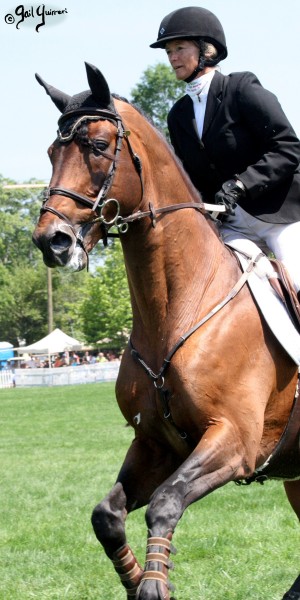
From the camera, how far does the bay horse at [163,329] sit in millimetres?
5078

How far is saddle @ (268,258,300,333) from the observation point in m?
6.07

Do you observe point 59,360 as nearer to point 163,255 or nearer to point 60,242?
point 163,255

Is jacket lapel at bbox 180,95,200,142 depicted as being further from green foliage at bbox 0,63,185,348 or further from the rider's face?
green foliage at bbox 0,63,185,348

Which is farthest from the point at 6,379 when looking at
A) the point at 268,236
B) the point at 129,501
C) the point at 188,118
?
the point at 129,501

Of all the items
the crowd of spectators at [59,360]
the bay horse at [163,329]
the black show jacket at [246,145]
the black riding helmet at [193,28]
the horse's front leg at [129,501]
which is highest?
the black riding helmet at [193,28]

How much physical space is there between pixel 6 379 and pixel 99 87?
47.6 metres

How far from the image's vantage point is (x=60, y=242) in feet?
16.2

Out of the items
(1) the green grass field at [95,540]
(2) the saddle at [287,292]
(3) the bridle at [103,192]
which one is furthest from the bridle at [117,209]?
(1) the green grass field at [95,540]

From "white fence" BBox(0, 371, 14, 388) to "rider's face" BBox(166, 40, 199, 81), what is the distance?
A: 4635cm

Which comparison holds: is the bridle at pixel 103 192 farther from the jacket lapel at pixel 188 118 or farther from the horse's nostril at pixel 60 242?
the jacket lapel at pixel 188 118

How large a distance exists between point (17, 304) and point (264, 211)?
8081cm

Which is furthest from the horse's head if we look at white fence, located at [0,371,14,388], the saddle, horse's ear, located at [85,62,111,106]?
white fence, located at [0,371,14,388]

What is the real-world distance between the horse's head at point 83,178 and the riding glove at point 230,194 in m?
0.73

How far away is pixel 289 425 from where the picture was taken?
6125mm
